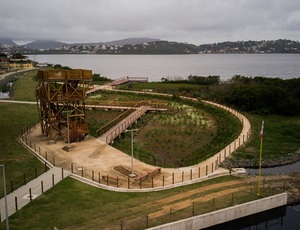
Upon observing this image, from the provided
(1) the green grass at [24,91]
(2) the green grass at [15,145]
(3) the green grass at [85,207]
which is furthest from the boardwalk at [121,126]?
(1) the green grass at [24,91]

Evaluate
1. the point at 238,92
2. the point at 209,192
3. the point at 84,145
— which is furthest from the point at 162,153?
the point at 238,92

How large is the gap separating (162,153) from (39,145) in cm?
1303

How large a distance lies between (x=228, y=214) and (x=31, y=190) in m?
13.9

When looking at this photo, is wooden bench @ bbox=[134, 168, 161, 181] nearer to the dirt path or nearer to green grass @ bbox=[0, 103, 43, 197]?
the dirt path

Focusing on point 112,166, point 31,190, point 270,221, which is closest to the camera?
point 270,221

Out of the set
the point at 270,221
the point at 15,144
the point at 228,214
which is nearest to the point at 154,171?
the point at 228,214

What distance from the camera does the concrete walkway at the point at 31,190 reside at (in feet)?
72.2

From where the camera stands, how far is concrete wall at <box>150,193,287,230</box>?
2045cm

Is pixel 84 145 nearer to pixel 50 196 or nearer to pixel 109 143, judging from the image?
pixel 109 143

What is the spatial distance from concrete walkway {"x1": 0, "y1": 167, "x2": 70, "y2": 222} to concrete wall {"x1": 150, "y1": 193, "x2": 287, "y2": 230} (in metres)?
9.44

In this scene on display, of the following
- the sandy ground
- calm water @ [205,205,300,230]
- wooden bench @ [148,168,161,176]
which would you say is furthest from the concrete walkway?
calm water @ [205,205,300,230]

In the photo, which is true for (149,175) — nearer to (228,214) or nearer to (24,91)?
(228,214)

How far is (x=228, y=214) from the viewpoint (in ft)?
73.5

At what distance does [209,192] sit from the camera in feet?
80.6
